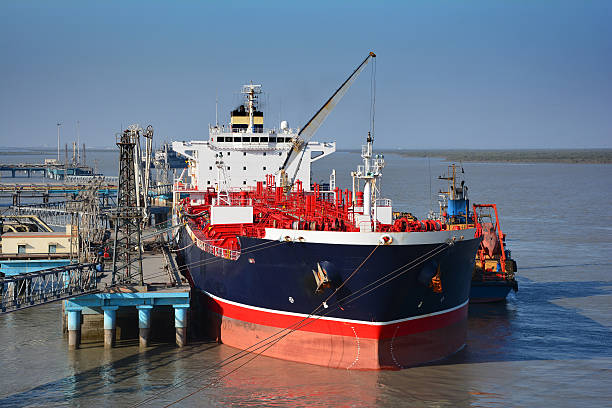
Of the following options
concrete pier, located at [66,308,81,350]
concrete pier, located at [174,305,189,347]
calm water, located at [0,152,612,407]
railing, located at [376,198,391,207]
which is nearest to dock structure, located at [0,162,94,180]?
calm water, located at [0,152,612,407]

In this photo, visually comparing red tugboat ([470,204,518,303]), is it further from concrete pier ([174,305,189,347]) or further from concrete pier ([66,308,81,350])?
concrete pier ([66,308,81,350])

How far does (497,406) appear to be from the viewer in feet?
60.9

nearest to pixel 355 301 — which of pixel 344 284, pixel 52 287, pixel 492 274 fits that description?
pixel 344 284

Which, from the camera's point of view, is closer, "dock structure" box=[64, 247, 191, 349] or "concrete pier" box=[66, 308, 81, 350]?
"dock structure" box=[64, 247, 191, 349]

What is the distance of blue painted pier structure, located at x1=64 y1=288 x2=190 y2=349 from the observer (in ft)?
75.8

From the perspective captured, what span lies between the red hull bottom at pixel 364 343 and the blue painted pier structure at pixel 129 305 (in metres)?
2.34

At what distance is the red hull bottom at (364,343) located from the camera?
66.1ft

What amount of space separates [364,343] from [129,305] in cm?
802

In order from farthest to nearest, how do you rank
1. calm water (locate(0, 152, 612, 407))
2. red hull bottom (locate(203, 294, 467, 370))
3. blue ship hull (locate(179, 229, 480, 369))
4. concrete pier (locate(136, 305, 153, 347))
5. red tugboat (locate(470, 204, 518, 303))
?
red tugboat (locate(470, 204, 518, 303)) → concrete pier (locate(136, 305, 153, 347)) → red hull bottom (locate(203, 294, 467, 370)) → blue ship hull (locate(179, 229, 480, 369)) → calm water (locate(0, 152, 612, 407))

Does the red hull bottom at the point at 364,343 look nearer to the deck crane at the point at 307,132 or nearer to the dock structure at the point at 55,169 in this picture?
the deck crane at the point at 307,132

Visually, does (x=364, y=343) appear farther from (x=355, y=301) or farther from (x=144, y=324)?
(x=144, y=324)

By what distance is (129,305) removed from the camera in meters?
23.4

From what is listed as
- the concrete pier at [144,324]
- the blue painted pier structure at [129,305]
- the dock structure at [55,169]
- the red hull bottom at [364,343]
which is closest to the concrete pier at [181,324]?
the blue painted pier structure at [129,305]

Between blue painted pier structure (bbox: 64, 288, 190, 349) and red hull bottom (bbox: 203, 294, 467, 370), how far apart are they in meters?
2.34
